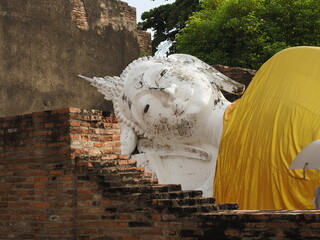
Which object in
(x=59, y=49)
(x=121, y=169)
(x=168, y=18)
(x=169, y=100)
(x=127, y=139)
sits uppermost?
(x=168, y=18)

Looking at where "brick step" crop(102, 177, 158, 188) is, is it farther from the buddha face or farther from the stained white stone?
the buddha face

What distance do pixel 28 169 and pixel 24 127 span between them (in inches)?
14.0

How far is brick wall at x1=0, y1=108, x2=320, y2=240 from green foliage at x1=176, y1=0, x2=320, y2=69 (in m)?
11.4

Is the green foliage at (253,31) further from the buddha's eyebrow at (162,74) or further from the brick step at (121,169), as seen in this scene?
the brick step at (121,169)

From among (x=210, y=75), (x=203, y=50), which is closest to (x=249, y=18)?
(x=203, y=50)

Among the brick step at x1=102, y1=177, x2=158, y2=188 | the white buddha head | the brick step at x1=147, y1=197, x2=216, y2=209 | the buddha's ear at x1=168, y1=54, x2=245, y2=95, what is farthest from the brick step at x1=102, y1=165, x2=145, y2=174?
the buddha's ear at x1=168, y1=54, x2=245, y2=95

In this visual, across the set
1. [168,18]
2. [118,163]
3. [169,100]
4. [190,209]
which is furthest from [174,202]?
[168,18]

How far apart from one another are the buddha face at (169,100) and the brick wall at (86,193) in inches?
85.7

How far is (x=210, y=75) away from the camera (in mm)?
8711

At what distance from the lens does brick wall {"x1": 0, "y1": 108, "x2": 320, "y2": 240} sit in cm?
464

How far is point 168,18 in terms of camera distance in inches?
1029

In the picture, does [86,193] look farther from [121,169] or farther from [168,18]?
[168,18]

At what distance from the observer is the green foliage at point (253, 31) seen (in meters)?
16.8

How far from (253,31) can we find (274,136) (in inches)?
408
